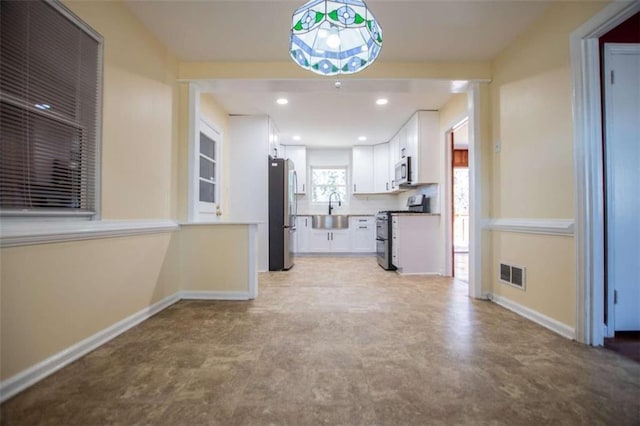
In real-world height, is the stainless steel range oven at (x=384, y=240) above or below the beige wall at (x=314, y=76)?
below

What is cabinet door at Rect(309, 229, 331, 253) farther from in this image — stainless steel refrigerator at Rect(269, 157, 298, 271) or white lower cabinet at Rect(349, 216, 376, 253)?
stainless steel refrigerator at Rect(269, 157, 298, 271)

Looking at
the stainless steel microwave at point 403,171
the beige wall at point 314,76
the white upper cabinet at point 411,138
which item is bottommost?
the stainless steel microwave at point 403,171

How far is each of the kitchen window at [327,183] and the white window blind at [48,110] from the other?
5.12m

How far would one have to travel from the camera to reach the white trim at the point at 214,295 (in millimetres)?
2912

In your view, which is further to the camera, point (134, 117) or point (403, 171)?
point (403, 171)

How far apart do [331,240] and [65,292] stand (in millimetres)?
4869

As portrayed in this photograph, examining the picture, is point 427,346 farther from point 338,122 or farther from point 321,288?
point 338,122

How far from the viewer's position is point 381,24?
7.63 ft

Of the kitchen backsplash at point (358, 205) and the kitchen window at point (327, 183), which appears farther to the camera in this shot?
the kitchen window at point (327, 183)

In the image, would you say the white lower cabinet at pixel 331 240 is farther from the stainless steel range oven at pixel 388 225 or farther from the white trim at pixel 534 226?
the white trim at pixel 534 226

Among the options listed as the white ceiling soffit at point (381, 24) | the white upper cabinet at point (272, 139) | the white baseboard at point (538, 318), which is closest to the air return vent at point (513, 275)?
the white baseboard at point (538, 318)

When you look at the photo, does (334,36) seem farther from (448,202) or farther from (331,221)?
(331,221)

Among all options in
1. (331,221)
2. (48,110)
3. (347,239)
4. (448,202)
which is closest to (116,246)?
(48,110)

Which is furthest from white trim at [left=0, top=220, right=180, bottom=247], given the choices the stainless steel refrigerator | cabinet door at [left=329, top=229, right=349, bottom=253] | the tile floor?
cabinet door at [left=329, top=229, right=349, bottom=253]
